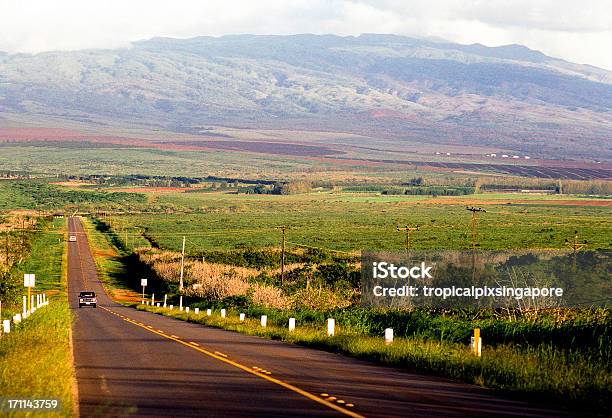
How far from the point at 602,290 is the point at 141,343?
15.9 metres

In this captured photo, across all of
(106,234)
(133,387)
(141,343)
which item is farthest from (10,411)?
(106,234)

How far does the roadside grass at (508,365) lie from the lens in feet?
52.7

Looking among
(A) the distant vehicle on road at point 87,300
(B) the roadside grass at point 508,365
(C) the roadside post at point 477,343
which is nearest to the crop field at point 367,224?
(A) the distant vehicle on road at point 87,300

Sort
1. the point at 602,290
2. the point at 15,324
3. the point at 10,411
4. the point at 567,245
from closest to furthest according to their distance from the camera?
the point at 10,411, the point at 15,324, the point at 602,290, the point at 567,245

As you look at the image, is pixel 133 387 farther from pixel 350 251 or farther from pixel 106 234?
pixel 106 234

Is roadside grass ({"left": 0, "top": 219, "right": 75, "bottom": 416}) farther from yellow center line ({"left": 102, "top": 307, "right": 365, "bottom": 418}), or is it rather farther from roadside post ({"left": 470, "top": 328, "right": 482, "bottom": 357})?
roadside post ({"left": 470, "top": 328, "right": 482, "bottom": 357})

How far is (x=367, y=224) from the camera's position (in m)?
136

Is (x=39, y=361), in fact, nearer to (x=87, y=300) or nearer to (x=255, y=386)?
(x=255, y=386)

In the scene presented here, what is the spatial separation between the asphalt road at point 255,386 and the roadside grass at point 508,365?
0.57m

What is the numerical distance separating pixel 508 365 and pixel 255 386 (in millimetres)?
4769

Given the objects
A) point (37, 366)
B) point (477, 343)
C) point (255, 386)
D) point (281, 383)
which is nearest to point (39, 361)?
point (37, 366)

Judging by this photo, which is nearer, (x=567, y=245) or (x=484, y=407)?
(x=484, y=407)

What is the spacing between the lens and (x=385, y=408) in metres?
14.4

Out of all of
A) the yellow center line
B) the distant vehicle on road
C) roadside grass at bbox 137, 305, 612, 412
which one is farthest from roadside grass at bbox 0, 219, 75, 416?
the distant vehicle on road
